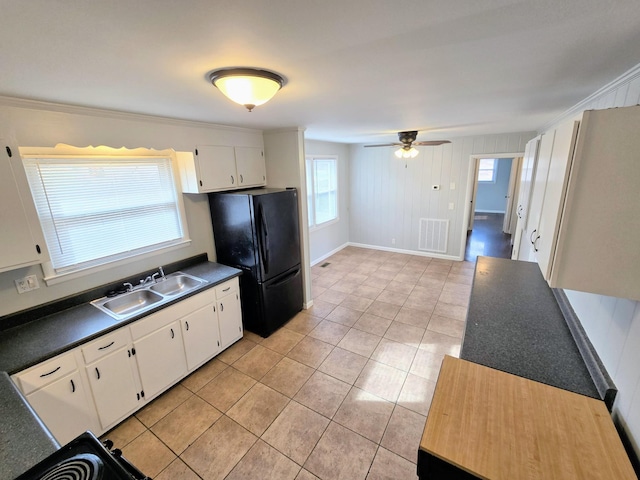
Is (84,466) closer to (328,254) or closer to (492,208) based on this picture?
(328,254)

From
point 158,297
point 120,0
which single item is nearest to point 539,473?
point 120,0

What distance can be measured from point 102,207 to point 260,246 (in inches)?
58.0

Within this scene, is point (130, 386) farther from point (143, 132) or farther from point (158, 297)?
point (143, 132)

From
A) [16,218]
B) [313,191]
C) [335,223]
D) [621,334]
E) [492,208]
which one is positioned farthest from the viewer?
[492,208]

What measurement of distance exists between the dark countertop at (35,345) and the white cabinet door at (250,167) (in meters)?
1.25

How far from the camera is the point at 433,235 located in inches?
230

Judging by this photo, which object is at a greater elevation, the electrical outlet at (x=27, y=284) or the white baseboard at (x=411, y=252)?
the electrical outlet at (x=27, y=284)

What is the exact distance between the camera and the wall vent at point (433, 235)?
5.70m

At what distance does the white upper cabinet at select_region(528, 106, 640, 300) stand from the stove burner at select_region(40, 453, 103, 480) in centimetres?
184

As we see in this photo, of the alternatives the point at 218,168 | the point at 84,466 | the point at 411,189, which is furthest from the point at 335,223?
the point at 84,466

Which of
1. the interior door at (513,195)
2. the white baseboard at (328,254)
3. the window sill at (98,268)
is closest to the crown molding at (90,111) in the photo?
the window sill at (98,268)

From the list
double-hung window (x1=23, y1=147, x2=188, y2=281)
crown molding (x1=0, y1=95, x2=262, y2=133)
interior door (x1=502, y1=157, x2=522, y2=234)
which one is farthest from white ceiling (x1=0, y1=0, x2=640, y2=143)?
interior door (x1=502, y1=157, x2=522, y2=234)

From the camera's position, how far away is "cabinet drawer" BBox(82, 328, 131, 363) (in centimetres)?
195

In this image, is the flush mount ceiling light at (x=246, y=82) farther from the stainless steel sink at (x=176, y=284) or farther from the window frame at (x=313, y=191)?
the window frame at (x=313, y=191)
